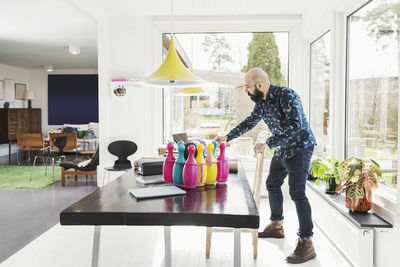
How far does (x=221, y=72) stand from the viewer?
5.86m

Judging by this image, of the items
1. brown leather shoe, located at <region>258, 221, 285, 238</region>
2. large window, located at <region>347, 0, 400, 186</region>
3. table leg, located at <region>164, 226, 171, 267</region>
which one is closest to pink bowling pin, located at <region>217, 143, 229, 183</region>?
table leg, located at <region>164, 226, 171, 267</region>

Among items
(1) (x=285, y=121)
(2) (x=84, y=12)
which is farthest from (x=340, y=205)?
(2) (x=84, y=12)

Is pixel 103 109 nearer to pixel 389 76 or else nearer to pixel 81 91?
pixel 389 76

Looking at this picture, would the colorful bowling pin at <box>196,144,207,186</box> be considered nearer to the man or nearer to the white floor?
the man

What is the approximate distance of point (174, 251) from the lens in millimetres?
3295

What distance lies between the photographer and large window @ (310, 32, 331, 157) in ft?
15.1

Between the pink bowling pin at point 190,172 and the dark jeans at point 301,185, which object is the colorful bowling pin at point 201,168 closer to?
the pink bowling pin at point 190,172

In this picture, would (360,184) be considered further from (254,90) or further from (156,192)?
(156,192)

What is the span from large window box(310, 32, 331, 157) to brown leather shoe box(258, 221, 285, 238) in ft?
4.43

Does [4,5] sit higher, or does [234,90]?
[4,5]

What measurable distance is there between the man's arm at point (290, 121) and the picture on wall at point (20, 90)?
11551mm

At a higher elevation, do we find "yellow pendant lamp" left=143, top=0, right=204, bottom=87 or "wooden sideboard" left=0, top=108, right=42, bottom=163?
"yellow pendant lamp" left=143, top=0, right=204, bottom=87

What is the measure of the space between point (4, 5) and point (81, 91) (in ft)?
25.1

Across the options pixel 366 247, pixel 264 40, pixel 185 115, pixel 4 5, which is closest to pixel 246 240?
pixel 366 247
